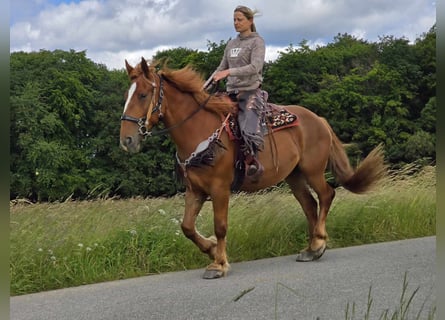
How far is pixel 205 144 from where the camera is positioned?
6.23 metres

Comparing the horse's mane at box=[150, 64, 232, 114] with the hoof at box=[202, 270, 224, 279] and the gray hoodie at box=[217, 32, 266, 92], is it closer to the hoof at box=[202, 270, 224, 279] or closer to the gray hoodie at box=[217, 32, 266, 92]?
the gray hoodie at box=[217, 32, 266, 92]

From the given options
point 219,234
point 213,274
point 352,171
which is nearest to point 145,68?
point 219,234

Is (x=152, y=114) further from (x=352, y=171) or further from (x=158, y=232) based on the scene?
(x=352, y=171)

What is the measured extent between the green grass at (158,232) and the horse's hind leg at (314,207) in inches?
27.6

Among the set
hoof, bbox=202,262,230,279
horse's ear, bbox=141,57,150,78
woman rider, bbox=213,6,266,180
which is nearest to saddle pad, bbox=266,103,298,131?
woman rider, bbox=213,6,266,180

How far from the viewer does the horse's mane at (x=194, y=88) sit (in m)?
6.47

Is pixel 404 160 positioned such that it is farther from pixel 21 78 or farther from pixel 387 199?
pixel 387 199

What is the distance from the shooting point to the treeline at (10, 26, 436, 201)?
3931 cm

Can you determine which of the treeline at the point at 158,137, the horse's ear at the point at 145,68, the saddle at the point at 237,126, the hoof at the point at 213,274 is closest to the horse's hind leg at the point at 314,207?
the saddle at the point at 237,126

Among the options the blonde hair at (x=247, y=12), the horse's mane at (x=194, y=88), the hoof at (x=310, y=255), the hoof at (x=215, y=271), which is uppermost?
the blonde hair at (x=247, y=12)

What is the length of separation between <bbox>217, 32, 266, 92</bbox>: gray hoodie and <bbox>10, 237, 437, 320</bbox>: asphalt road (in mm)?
2110

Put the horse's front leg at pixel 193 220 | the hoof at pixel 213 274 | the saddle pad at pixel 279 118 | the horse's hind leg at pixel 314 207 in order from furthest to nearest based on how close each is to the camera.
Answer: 1. the horse's hind leg at pixel 314 207
2. the saddle pad at pixel 279 118
3. the horse's front leg at pixel 193 220
4. the hoof at pixel 213 274

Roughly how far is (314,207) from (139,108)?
2.86 metres

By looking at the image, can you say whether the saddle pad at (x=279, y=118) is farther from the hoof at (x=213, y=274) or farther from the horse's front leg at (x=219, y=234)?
the hoof at (x=213, y=274)
